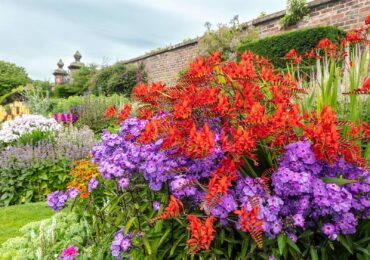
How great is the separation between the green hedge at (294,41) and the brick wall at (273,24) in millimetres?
787

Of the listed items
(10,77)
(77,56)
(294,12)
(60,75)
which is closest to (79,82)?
A: (10,77)

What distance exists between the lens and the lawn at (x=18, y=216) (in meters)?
4.21

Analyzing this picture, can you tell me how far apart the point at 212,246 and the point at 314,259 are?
51 centimetres

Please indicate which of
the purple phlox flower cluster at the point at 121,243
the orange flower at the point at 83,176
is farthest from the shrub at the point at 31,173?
the purple phlox flower cluster at the point at 121,243

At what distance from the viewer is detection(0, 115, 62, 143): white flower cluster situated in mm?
6570

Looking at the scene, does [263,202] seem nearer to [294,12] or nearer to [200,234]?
[200,234]

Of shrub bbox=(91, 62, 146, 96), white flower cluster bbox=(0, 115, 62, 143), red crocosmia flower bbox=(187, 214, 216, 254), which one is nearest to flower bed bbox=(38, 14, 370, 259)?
red crocosmia flower bbox=(187, 214, 216, 254)

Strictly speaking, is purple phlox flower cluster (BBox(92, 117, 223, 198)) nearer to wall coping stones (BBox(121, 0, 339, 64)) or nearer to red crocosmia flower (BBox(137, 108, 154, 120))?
red crocosmia flower (BBox(137, 108, 154, 120))

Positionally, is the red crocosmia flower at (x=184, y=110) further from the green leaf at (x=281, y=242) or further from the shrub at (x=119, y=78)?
the shrub at (x=119, y=78)

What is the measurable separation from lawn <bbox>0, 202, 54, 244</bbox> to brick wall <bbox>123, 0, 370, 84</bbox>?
8.45 metres

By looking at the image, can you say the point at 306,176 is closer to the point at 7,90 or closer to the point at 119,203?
the point at 119,203

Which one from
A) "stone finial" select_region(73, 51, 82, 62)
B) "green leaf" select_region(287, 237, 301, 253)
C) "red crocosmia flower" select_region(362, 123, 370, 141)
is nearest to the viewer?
"green leaf" select_region(287, 237, 301, 253)

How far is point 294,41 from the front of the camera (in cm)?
911

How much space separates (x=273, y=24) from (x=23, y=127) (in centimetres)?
815
